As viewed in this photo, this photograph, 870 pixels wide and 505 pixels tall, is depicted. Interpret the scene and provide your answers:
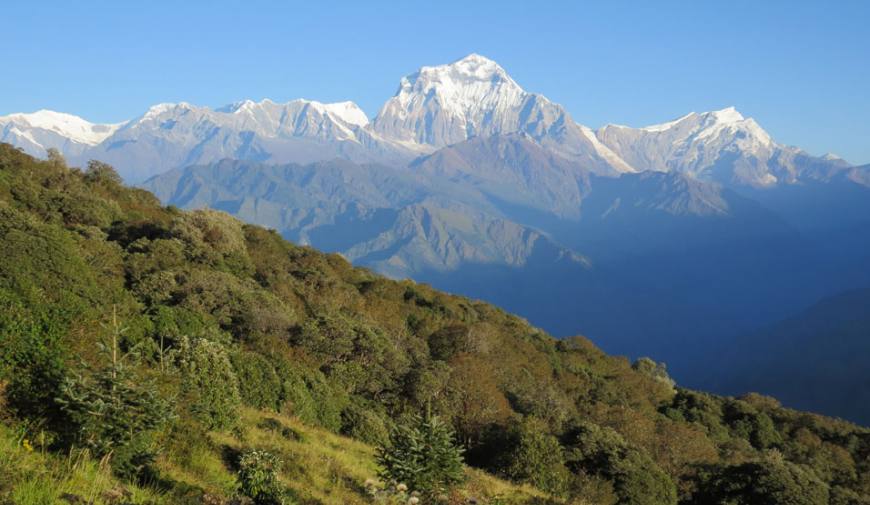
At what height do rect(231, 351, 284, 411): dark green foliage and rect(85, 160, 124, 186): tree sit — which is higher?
rect(85, 160, 124, 186): tree

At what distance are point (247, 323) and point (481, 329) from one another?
1852 cm

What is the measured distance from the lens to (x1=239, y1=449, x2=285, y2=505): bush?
9406 mm

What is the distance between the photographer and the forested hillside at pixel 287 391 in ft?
31.5

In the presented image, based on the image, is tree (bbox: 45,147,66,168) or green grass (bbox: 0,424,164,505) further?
tree (bbox: 45,147,66,168)

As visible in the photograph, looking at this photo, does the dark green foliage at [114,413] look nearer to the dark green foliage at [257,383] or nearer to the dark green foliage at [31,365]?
the dark green foliage at [31,365]

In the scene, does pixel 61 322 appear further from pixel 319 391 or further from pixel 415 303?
pixel 415 303

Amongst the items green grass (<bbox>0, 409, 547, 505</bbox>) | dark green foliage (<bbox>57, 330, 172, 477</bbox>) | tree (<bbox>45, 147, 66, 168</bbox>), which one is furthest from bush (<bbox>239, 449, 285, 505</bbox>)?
tree (<bbox>45, 147, 66, 168</bbox>)

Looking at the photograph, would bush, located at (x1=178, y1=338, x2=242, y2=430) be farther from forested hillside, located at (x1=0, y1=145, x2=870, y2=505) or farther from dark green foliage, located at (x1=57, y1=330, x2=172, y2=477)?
dark green foliage, located at (x1=57, y1=330, x2=172, y2=477)

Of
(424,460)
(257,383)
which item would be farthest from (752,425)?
(424,460)

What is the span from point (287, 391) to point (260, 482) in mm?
13205

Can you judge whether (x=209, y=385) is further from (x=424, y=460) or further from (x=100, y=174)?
(x=100, y=174)

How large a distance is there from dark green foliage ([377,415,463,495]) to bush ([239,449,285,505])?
195 centimetres

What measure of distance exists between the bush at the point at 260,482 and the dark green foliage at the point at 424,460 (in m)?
1.95

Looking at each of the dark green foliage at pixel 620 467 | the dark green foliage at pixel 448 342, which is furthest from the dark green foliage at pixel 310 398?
the dark green foliage at pixel 448 342
